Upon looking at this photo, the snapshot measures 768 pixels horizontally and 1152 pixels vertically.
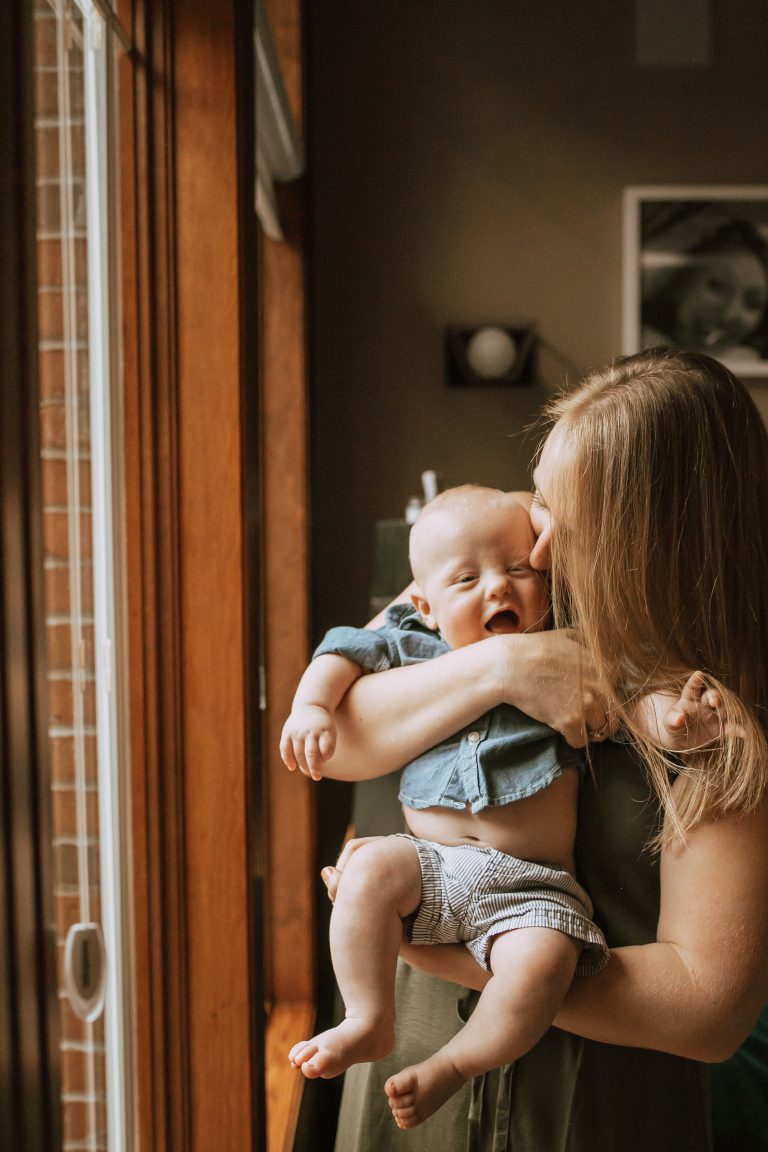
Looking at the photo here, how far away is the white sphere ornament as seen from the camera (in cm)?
297

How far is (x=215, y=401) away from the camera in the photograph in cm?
138

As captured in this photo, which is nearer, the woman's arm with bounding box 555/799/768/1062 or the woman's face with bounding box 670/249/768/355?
the woman's arm with bounding box 555/799/768/1062

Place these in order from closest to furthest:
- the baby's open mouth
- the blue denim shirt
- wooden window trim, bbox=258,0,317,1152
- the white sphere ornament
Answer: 1. the blue denim shirt
2. the baby's open mouth
3. wooden window trim, bbox=258,0,317,1152
4. the white sphere ornament

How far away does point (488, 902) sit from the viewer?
0.98 m

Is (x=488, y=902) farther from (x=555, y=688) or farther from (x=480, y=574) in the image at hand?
(x=480, y=574)

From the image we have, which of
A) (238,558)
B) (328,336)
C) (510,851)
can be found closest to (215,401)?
(238,558)

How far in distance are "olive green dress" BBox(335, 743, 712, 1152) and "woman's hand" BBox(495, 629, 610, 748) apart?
0.07 m

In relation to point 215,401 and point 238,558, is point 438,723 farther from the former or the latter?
point 215,401

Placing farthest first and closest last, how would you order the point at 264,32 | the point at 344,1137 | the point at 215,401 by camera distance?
the point at 264,32
the point at 215,401
the point at 344,1137

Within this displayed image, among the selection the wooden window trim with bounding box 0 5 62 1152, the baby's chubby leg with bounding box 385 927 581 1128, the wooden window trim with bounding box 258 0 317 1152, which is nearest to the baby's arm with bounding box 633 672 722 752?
the baby's chubby leg with bounding box 385 927 581 1128

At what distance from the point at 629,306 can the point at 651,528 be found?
2218mm

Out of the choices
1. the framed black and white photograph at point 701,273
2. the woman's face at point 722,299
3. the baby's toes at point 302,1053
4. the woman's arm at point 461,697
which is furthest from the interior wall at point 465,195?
the baby's toes at point 302,1053

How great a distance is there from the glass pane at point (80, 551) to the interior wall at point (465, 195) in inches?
64.5

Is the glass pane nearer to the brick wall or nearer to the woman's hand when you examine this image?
the brick wall
